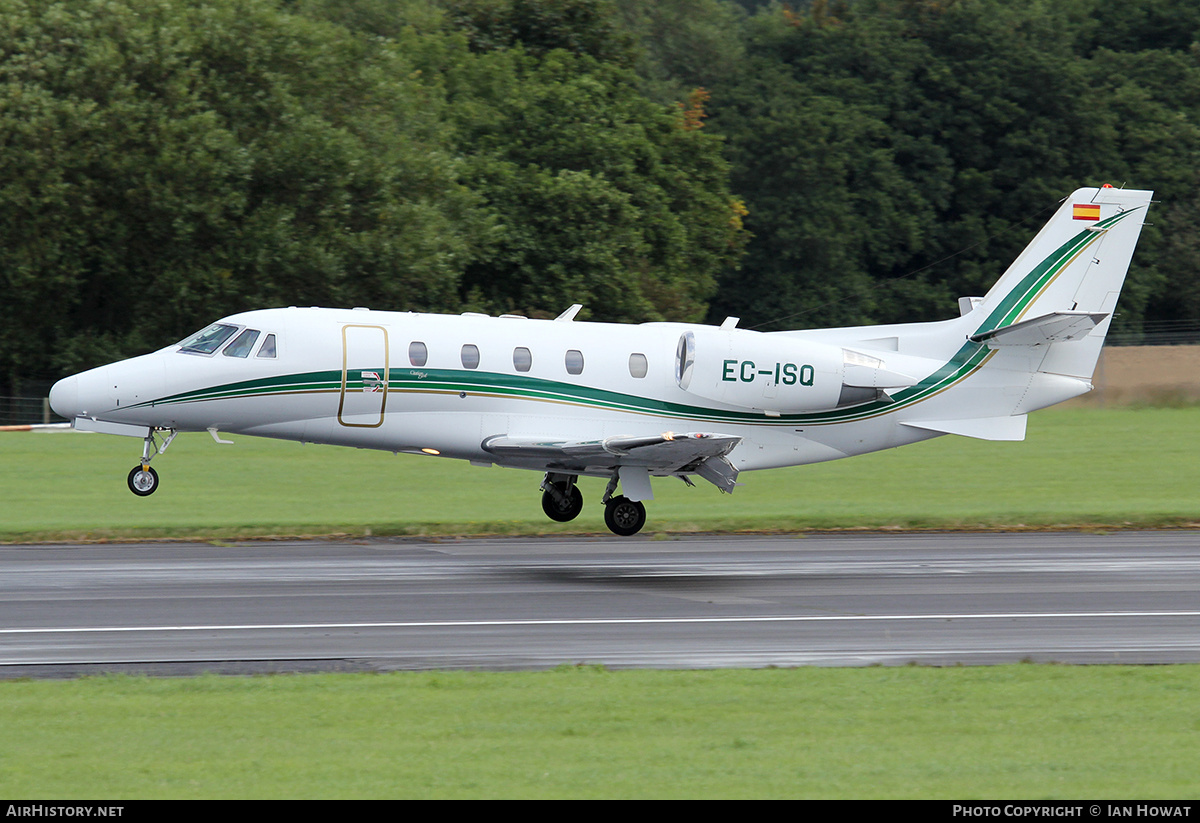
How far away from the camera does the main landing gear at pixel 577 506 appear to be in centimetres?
2186

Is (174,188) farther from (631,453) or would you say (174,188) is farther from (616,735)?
(616,735)

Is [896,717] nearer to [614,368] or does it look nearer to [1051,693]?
[1051,693]

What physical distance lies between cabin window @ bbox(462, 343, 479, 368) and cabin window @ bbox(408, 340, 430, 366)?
0.52m

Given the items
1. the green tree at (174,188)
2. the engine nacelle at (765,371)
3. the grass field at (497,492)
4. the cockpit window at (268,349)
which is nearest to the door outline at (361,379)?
the cockpit window at (268,349)

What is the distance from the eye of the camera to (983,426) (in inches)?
908

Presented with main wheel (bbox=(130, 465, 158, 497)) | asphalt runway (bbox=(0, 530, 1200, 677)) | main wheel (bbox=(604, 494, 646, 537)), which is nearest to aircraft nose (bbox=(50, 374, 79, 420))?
main wheel (bbox=(130, 465, 158, 497))

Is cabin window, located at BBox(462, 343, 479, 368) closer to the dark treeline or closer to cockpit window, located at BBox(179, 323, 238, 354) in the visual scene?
cockpit window, located at BBox(179, 323, 238, 354)

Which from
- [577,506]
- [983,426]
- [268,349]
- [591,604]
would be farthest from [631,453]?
[983,426]

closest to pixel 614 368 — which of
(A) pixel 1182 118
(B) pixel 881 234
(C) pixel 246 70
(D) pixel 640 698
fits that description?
(D) pixel 640 698

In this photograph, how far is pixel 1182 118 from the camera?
67.7 m

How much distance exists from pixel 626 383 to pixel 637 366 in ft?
1.04

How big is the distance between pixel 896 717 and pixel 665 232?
45.1 m

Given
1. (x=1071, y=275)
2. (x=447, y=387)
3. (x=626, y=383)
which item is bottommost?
(x=447, y=387)

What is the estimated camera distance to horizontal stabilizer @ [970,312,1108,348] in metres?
22.1
